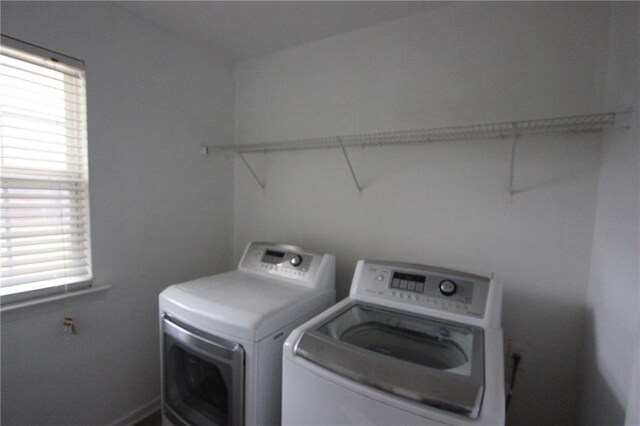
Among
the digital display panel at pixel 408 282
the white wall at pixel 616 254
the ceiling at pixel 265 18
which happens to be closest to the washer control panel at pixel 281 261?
the digital display panel at pixel 408 282

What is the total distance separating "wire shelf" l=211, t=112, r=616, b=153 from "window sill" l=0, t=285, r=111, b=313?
3.97 ft

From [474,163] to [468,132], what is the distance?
6.8 inches

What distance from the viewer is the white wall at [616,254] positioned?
34.6 inches

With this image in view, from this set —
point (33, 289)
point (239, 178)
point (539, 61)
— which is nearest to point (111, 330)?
point (33, 289)

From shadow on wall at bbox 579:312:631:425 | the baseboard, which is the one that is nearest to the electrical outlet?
shadow on wall at bbox 579:312:631:425

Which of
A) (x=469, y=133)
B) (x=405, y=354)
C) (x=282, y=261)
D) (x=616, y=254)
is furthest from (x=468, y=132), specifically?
(x=282, y=261)

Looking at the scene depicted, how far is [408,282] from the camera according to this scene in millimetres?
1366

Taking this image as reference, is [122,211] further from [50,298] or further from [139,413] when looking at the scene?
[139,413]

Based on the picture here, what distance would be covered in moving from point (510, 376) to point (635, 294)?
879 mm

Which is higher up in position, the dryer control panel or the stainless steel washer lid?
the dryer control panel

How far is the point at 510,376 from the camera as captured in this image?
1468mm

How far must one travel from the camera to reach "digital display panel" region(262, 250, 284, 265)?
5.86ft

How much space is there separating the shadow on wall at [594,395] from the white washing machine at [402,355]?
1.14 feet

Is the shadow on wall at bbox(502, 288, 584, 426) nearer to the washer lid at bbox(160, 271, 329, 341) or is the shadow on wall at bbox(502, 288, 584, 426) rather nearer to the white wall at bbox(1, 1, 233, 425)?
the washer lid at bbox(160, 271, 329, 341)
